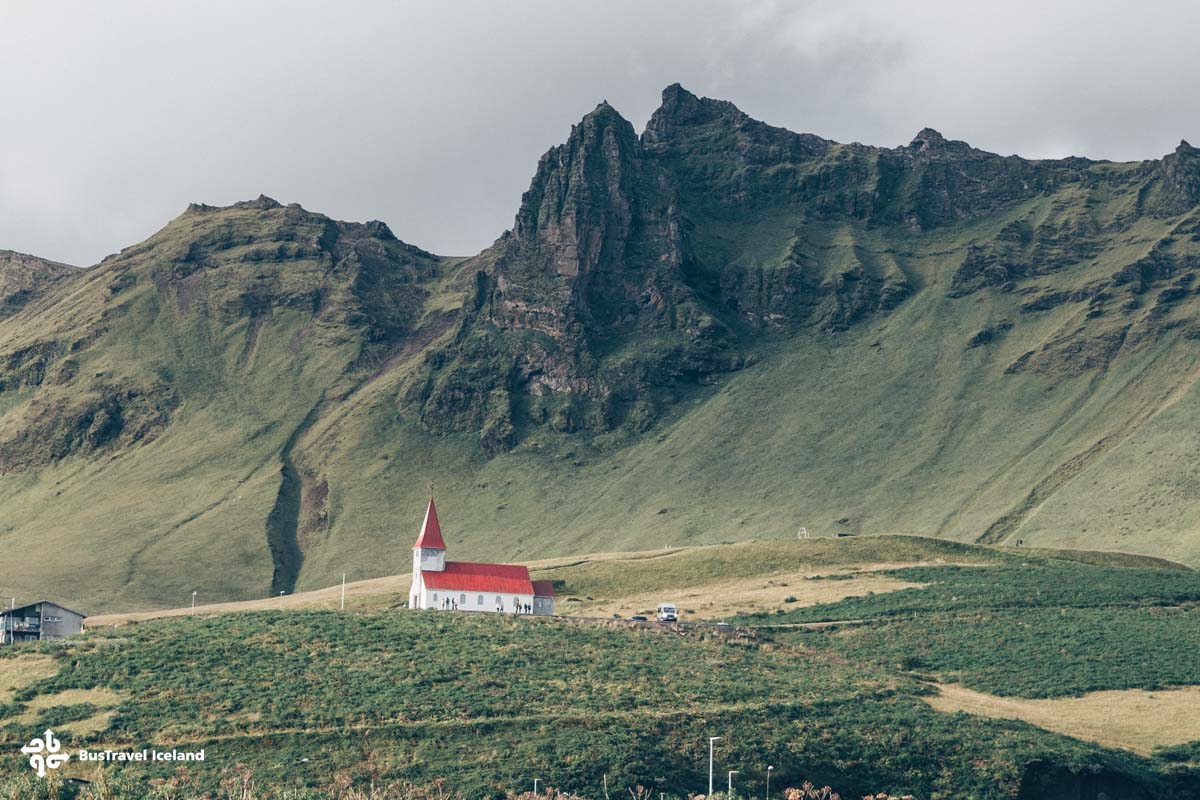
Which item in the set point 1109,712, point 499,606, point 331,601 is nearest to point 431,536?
point 499,606

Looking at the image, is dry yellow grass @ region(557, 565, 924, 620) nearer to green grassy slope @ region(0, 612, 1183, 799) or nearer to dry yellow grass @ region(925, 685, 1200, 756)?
green grassy slope @ region(0, 612, 1183, 799)

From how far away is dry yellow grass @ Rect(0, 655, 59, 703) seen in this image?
272 ft

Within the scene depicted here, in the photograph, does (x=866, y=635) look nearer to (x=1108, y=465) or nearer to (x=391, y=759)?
(x=391, y=759)

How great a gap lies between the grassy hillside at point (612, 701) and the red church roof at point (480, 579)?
1063cm

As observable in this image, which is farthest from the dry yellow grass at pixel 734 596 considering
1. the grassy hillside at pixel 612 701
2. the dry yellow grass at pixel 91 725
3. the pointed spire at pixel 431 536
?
the dry yellow grass at pixel 91 725

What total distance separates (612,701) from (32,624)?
51.4 meters

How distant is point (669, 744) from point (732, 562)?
74161 millimetres

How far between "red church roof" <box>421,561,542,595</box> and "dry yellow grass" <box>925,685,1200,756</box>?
38.7 metres

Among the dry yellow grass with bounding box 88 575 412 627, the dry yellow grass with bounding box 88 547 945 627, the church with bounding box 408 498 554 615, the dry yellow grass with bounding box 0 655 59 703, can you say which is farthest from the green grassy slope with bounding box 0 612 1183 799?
the dry yellow grass with bounding box 88 575 412 627

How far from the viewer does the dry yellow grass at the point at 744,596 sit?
127188 millimetres

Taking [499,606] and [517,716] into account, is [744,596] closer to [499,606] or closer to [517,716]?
[499,606]

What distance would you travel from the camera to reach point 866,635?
113500mm

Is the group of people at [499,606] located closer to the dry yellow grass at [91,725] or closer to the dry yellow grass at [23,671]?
the dry yellow grass at [23,671]

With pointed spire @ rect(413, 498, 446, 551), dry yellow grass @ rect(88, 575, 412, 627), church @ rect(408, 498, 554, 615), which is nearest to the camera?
church @ rect(408, 498, 554, 615)
